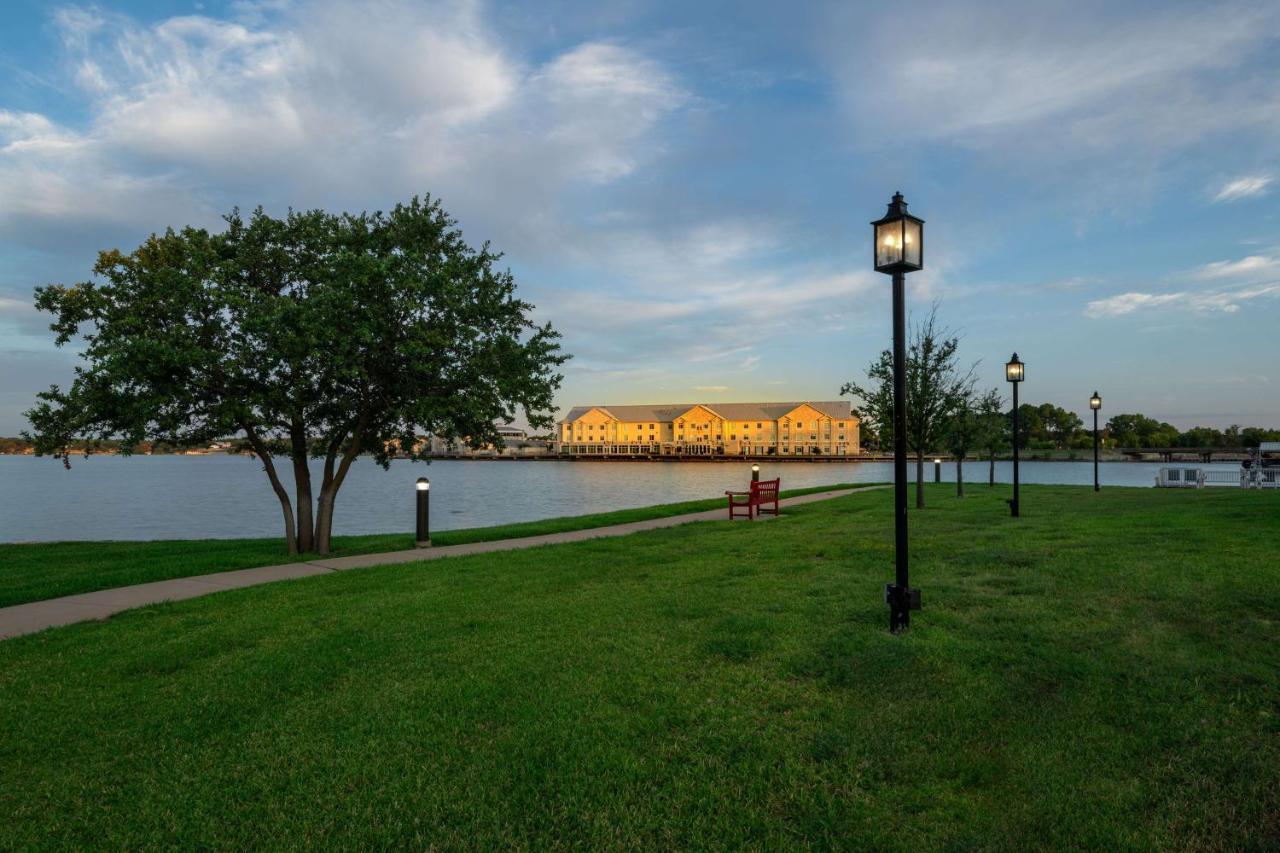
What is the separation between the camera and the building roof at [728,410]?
16100cm

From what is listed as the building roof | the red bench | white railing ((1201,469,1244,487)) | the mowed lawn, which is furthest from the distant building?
the mowed lawn

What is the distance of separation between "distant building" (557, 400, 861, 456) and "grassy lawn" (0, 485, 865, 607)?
14042cm

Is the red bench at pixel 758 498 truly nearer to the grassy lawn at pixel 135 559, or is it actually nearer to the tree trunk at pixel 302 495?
the grassy lawn at pixel 135 559

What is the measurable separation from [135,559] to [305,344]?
6018mm

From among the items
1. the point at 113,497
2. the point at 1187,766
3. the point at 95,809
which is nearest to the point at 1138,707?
the point at 1187,766

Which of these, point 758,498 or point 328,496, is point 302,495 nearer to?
point 328,496

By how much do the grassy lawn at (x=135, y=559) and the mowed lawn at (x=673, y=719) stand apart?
333 centimetres

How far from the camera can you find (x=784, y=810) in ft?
12.2

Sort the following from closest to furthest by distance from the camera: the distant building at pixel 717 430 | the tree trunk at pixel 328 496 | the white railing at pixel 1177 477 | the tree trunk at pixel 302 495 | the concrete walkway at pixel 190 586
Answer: the concrete walkway at pixel 190 586 < the tree trunk at pixel 328 496 < the tree trunk at pixel 302 495 < the white railing at pixel 1177 477 < the distant building at pixel 717 430

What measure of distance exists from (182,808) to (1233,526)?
50.2ft

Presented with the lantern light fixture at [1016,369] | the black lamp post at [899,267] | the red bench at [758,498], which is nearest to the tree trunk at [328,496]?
the red bench at [758,498]

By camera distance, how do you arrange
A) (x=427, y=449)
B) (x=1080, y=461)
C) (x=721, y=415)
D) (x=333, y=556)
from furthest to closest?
(x=721, y=415), (x=1080, y=461), (x=427, y=449), (x=333, y=556)

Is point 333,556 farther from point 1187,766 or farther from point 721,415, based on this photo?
point 721,415

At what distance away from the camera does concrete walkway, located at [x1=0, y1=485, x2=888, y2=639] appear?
837 centimetres
